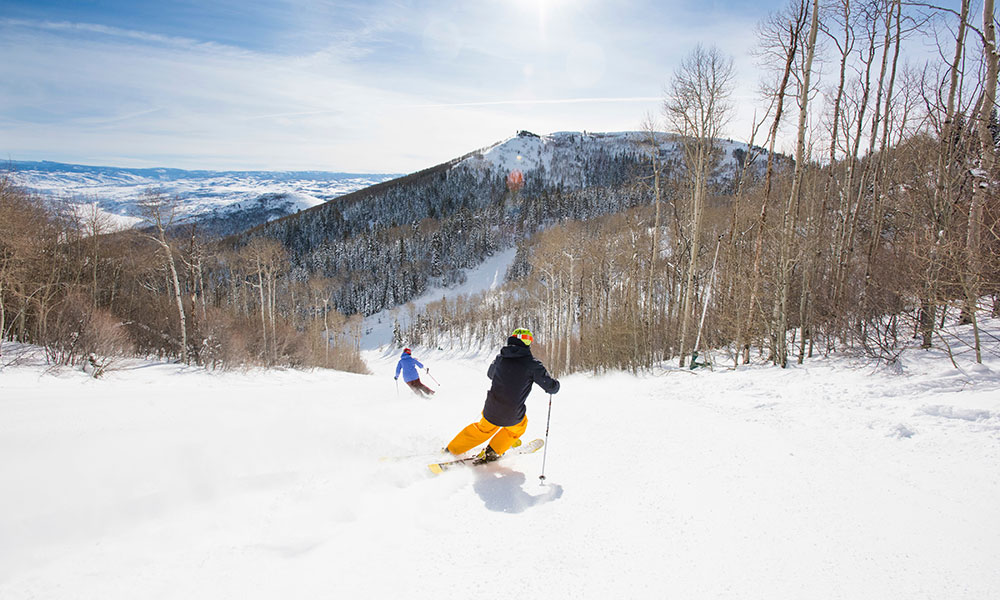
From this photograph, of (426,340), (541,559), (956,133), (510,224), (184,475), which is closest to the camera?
(541,559)

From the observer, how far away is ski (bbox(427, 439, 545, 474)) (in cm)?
428

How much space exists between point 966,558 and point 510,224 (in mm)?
122088

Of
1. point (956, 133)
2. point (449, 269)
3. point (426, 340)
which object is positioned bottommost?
point (426, 340)

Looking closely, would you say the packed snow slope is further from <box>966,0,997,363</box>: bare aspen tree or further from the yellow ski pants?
<box>966,0,997,363</box>: bare aspen tree

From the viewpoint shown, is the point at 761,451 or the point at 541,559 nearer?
the point at 541,559

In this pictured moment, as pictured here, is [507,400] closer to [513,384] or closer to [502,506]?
[513,384]

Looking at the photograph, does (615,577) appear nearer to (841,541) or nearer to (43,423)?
(841,541)

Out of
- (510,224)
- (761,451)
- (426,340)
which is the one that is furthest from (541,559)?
(510,224)

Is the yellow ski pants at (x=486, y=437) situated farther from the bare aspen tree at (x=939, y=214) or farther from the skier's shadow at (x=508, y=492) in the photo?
the bare aspen tree at (x=939, y=214)

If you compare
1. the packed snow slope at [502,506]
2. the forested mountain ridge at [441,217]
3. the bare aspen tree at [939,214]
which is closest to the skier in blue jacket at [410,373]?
the packed snow slope at [502,506]

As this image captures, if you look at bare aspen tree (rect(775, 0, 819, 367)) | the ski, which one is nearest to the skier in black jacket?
the ski

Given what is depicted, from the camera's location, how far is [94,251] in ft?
84.7

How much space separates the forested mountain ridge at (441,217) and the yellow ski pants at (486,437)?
76745 millimetres

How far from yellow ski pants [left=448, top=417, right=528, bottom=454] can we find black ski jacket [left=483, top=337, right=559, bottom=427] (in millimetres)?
89
